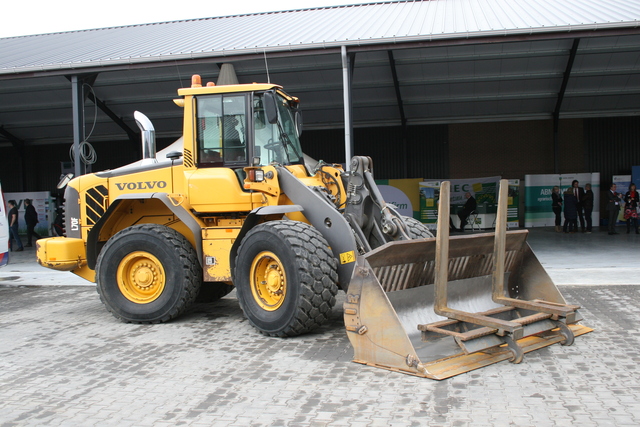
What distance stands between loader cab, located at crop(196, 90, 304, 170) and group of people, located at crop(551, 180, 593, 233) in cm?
1482

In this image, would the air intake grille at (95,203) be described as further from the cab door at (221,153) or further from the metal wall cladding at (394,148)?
the metal wall cladding at (394,148)

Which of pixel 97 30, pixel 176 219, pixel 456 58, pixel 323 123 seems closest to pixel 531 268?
pixel 176 219

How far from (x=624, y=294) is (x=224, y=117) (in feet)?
20.0

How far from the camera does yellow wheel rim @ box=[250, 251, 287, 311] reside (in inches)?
243

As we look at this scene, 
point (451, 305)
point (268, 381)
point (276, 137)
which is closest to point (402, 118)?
point (276, 137)

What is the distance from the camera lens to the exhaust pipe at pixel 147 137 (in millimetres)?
8094

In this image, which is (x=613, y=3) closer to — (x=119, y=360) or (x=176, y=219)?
(x=176, y=219)

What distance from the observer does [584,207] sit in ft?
66.8

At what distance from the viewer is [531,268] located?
21.6ft

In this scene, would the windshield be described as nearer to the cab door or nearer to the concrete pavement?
the cab door

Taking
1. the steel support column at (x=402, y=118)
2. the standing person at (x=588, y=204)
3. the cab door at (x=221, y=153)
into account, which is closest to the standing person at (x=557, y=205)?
the standing person at (x=588, y=204)

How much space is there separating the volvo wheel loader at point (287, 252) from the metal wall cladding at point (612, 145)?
19330 mm

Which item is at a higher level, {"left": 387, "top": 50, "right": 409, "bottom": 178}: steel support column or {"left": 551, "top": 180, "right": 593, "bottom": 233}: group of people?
{"left": 387, "top": 50, "right": 409, "bottom": 178}: steel support column

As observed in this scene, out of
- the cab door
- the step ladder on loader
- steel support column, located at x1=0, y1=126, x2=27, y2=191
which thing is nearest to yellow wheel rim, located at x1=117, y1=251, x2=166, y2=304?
the cab door
